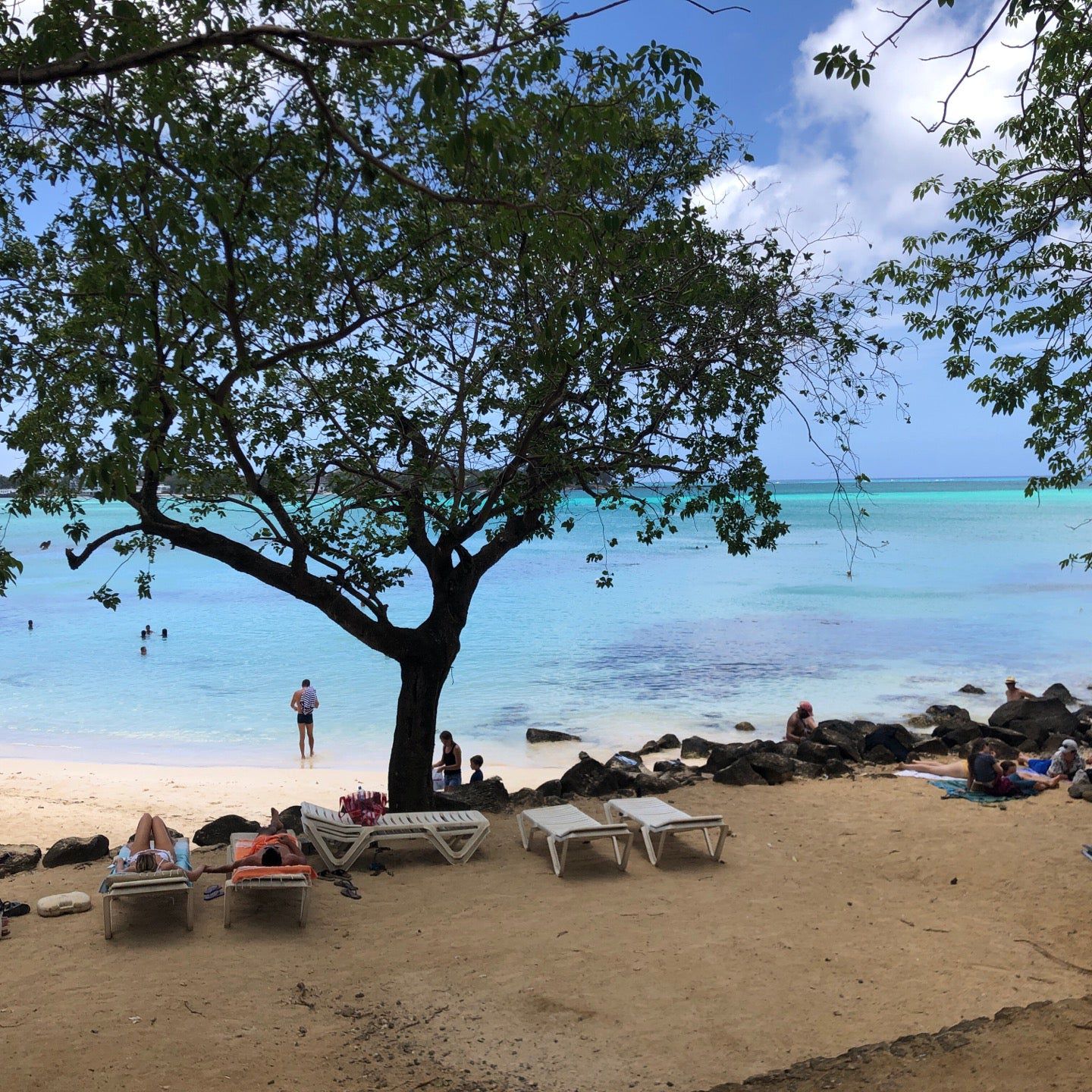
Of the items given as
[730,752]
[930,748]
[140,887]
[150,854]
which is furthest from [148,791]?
[930,748]

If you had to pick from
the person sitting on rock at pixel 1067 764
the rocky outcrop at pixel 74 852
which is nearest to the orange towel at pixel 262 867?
the rocky outcrop at pixel 74 852

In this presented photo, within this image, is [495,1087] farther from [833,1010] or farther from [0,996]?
[0,996]

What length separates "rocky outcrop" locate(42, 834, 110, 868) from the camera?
8.12 m

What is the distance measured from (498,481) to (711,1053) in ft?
17.2

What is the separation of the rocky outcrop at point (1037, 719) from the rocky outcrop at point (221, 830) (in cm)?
1159

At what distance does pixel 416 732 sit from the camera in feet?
31.4

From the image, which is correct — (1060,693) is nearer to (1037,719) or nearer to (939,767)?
(1037,719)

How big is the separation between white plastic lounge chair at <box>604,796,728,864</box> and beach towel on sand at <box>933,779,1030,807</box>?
3006 mm

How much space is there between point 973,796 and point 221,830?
7877 millimetres

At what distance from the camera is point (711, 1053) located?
4668mm

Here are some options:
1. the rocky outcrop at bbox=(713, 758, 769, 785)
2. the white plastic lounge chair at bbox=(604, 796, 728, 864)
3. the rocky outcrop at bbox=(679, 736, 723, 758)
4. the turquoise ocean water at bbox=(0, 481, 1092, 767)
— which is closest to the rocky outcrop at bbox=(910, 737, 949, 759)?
the rocky outcrop at bbox=(679, 736, 723, 758)

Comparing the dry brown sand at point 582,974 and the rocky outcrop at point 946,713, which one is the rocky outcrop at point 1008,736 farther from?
the dry brown sand at point 582,974

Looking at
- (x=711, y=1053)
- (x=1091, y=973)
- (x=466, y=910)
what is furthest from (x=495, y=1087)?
(x=1091, y=973)

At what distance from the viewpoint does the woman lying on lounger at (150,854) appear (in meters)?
6.66
